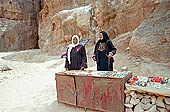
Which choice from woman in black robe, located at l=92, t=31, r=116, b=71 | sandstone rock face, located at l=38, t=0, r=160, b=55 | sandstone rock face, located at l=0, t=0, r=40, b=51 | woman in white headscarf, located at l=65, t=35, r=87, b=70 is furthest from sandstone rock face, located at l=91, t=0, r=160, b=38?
sandstone rock face, located at l=0, t=0, r=40, b=51

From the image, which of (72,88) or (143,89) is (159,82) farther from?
(72,88)

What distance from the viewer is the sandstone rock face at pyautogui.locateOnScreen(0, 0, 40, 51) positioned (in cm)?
2052

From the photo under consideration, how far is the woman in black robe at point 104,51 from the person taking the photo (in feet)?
11.3

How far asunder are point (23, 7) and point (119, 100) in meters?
25.0

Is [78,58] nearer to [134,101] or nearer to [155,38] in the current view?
[134,101]

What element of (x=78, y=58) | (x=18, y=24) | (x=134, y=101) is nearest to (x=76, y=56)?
(x=78, y=58)

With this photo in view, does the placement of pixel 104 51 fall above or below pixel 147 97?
above

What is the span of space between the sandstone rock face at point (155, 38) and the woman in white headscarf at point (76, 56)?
292 centimetres

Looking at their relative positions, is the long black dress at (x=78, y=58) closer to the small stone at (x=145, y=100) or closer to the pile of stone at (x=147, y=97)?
the pile of stone at (x=147, y=97)

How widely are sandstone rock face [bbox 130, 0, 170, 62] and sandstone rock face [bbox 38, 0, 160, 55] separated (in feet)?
4.42

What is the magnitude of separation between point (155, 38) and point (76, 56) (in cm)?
327

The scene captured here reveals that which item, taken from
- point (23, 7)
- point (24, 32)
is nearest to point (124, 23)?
point (24, 32)

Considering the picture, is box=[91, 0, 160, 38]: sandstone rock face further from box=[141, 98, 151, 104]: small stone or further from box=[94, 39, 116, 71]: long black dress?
box=[141, 98, 151, 104]: small stone

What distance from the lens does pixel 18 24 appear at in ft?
72.1
